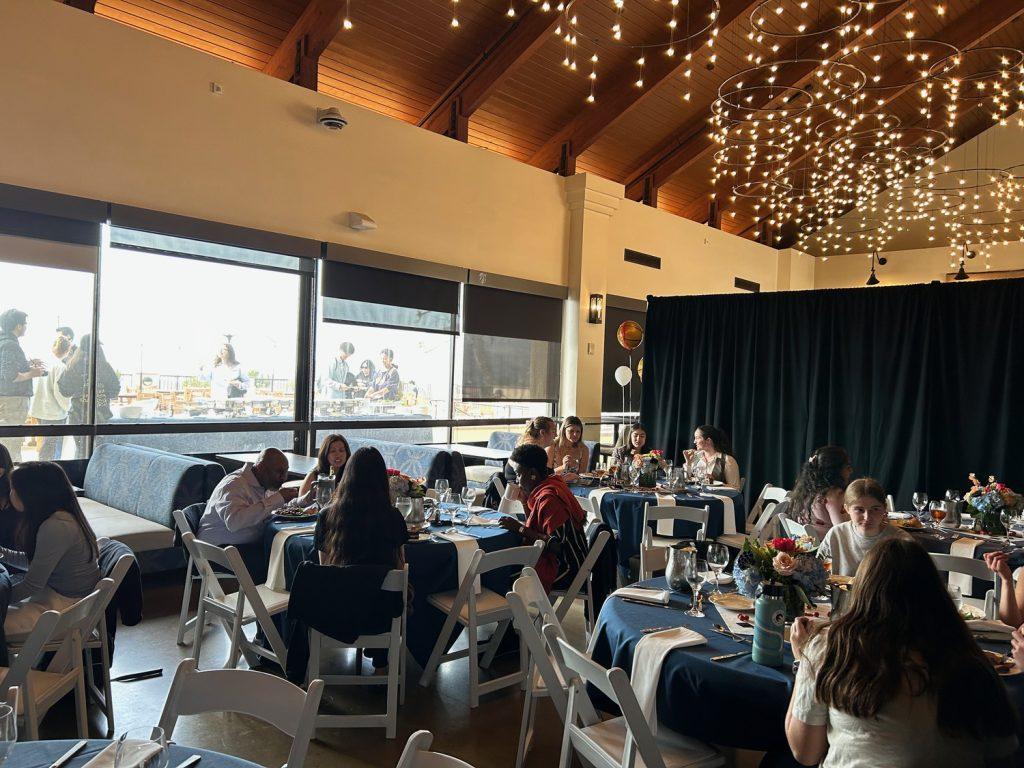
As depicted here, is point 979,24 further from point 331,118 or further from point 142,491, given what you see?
point 142,491

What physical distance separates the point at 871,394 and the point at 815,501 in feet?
13.0

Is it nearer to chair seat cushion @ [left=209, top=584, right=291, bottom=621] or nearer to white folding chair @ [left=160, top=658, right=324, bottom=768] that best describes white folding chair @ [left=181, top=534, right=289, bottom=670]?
chair seat cushion @ [left=209, top=584, right=291, bottom=621]

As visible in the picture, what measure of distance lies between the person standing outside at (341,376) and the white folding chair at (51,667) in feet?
16.2

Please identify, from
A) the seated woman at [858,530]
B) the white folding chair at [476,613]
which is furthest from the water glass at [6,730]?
the seated woman at [858,530]

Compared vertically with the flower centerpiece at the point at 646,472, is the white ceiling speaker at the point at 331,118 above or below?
above

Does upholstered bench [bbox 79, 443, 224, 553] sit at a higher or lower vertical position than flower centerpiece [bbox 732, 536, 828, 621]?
lower

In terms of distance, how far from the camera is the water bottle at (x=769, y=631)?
7.86ft

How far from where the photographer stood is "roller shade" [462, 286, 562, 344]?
9.45 m

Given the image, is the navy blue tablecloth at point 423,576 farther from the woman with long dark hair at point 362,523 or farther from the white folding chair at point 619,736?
the white folding chair at point 619,736

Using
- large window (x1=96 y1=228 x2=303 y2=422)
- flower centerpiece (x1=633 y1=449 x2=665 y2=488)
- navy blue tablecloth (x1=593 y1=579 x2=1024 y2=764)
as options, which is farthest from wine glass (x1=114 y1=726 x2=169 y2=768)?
large window (x1=96 y1=228 x2=303 y2=422)

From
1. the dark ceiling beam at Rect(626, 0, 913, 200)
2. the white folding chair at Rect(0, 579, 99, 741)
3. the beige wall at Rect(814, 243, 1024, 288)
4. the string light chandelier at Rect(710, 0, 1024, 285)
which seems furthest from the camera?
the beige wall at Rect(814, 243, 1024, 288)

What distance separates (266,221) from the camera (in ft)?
23.9

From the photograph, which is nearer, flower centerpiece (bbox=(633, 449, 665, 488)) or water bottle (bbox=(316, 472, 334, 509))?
water bottle (bbox=(316, 472, 334, 509))

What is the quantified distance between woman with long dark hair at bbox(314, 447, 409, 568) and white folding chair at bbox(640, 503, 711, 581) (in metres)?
1.20
